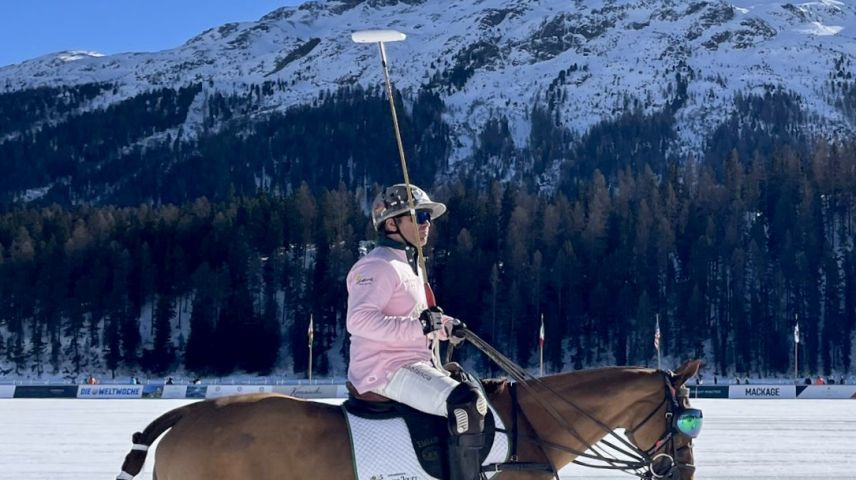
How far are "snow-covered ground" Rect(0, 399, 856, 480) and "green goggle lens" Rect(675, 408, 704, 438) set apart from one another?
6.34 metres

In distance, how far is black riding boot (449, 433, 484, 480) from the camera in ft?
19.6

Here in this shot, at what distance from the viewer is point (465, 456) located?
6.01 meters

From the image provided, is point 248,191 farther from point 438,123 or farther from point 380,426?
point 380,426

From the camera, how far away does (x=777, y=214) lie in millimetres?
80625

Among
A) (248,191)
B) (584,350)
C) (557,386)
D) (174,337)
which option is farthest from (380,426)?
(248,191)

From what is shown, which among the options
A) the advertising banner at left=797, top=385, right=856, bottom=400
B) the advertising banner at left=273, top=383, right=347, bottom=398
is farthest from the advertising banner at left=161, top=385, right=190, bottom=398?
the advertising banner at left=797, top=385, right=856, bottom=400

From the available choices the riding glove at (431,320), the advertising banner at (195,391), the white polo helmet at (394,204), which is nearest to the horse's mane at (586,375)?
the riding glove at (431,320)

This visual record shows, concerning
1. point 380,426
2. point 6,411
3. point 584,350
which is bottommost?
point 584,350

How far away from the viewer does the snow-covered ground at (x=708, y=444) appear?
13336mm

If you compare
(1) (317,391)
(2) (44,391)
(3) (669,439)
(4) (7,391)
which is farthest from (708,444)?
(4) (7,391)

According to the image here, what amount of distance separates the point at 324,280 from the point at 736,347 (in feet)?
95.9

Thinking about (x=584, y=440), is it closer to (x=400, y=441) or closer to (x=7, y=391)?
(x=400, y=441)

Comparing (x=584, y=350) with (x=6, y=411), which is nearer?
(x=6, y=411)

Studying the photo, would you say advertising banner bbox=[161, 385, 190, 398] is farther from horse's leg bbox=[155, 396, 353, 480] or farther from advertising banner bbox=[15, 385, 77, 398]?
horse's leg bbox=[155, 396, 353, 480]
